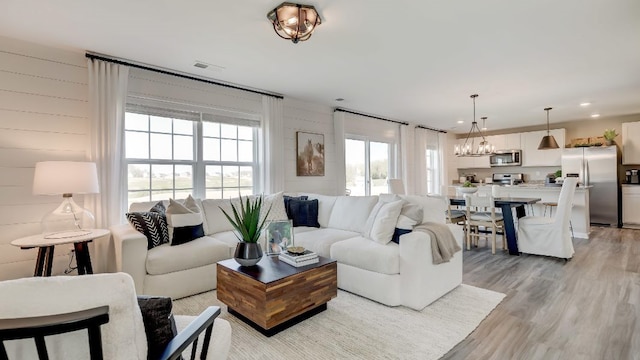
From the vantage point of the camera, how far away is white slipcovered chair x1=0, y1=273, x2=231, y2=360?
2.58ft

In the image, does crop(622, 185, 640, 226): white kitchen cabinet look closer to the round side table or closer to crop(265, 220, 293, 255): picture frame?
crop(265, 220, 293, 255): picture frame

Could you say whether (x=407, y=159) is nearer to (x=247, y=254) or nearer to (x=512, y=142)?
(x=512, y=142)

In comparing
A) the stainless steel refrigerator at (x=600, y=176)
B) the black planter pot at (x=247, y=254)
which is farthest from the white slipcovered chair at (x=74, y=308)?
the stainless steel refrigerator at (x=600, y=176)

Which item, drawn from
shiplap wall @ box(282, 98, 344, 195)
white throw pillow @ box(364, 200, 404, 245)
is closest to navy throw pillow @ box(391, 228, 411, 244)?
white throw pillow @ box(364, 200, 404, 245)

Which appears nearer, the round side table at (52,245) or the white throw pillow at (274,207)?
the round side table at (52,245)

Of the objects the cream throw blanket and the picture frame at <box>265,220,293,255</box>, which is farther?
the picture frame at <box>265,220,293,255</box>

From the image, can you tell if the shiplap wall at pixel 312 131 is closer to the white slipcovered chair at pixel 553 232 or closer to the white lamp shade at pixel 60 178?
the white lamp shade at pixel 60 178

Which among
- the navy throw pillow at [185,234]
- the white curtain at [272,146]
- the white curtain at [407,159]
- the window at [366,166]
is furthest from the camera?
the white curtain at [407,159]

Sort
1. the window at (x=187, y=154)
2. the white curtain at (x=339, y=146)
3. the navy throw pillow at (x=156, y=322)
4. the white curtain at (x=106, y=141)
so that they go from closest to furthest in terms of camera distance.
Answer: the navy throw pillow at (x=156, y=322) → the white curtain at (x=106, y=141) → the window at (x=187, y=154) → the white curtain at (x=339, y=146)

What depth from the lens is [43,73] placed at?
3115 mm

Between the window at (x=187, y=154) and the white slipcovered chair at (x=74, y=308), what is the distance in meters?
3.24

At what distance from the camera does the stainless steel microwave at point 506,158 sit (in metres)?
7.95

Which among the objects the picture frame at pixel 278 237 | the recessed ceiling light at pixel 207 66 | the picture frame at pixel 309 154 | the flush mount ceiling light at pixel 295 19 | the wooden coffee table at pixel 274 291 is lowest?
the wooden coffee table at pixel 274 291

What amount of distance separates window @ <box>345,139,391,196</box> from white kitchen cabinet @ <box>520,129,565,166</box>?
3728mm
